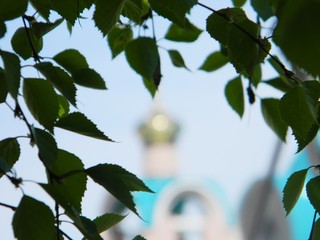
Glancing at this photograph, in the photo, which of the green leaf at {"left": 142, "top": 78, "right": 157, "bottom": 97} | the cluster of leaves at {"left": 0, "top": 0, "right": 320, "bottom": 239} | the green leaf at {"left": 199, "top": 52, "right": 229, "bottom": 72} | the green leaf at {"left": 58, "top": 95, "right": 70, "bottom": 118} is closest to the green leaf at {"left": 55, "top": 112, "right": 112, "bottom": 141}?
the cluster of leaves at {"left": 0, "top": 0, "right": 320, "bottom": 239}

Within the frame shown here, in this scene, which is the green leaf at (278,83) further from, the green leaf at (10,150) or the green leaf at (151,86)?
the green leaf at (10,150)

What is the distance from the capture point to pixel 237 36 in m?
0.45

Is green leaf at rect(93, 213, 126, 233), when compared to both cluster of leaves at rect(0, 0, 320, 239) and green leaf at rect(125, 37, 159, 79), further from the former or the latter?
green leaf at rect(125, 37, 159, 79)

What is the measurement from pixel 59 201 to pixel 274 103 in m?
0.31

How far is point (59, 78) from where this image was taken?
18.3 inches

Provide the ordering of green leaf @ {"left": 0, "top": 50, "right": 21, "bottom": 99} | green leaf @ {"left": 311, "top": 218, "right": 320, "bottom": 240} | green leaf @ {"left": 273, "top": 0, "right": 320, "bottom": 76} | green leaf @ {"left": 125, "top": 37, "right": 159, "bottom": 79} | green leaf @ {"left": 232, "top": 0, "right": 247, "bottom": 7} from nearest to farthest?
green leaf @ {"left": 273, "top": 0, "right": 320, "bottom": 76} < green leaf @ {"left": 0, "top": 50, "right": 21, "bottom": 99} < green leaf @ {"left": 311, "top": 218, "right": 320, "bottom": 240} < green leaf @ {"left": 125, "top": 37, "right": 159, "bottom": 79} < green leaf @ {"left": 232, "top": 0, "right": 247, "bottom": 7}

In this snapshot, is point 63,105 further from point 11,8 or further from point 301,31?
point 301,31

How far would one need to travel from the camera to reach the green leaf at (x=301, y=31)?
0.77ft

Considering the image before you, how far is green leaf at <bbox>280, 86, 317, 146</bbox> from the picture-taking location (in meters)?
0.43

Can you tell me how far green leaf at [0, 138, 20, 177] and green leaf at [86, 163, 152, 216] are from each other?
54 mm

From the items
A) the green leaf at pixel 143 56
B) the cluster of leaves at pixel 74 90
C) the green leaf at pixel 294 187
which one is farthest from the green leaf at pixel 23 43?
the green leaf at pixel 294 187

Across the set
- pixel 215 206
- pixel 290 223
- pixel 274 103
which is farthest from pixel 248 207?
pixel 274 103

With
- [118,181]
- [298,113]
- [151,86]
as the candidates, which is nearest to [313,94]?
[298,113]

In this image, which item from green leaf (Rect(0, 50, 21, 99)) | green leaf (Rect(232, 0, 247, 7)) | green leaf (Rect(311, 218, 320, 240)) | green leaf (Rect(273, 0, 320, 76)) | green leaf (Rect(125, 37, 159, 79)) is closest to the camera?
green leaf (Rect(273, 0, 320, 76))
